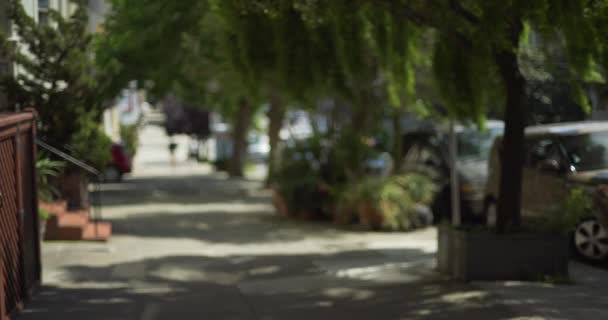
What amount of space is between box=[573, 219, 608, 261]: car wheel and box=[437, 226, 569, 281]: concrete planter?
1.19m

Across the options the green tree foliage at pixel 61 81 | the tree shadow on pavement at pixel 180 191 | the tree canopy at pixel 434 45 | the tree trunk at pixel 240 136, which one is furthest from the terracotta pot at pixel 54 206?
the tree trunk at pixel 240 136

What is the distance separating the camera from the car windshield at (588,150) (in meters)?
12.6

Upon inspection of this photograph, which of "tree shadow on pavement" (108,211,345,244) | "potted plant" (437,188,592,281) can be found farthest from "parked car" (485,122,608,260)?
"tree shadow on pavement" (108,211,345,244)

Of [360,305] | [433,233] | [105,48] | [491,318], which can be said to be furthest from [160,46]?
[491,318]

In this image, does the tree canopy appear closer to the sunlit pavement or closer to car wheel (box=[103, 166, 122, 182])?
the sunlit pavement

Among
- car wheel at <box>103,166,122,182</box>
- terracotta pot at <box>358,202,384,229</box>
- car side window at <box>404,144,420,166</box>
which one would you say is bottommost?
terracotta pot at <box>358,202,384,229</box>

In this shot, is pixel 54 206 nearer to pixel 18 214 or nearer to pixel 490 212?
pixel 18 214

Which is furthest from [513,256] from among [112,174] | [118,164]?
[112,174]

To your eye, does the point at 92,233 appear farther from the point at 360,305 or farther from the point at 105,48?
the point at 360,305

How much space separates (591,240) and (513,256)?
174 centimetres

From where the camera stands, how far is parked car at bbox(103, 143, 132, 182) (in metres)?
30.6

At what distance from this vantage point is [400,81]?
12.5 meters

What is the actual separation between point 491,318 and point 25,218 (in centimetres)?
501

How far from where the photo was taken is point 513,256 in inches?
418
